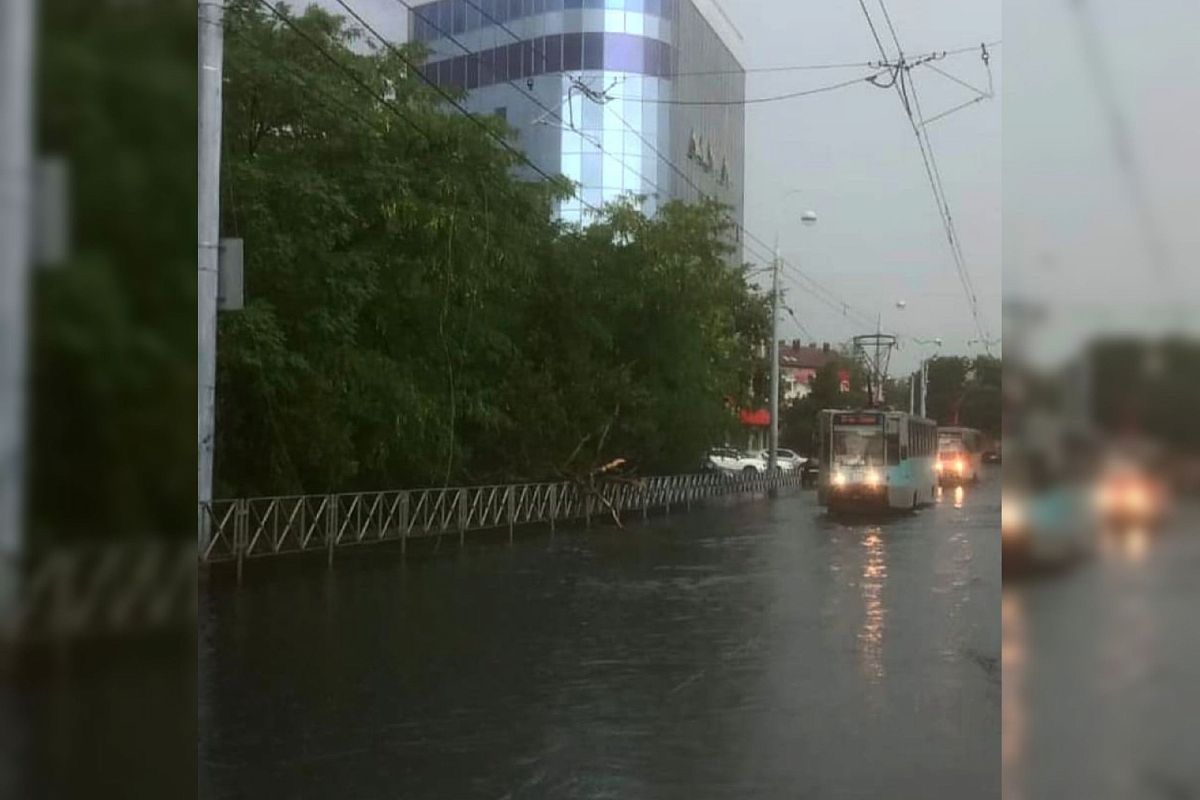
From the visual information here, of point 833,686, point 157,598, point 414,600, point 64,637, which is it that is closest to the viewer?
point 64,637

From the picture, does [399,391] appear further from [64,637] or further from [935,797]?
[64,637]

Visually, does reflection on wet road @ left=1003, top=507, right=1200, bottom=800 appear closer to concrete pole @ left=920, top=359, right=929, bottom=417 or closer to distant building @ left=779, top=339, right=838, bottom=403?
concrete pole @ left=920, top=359, right=929, bottom=417

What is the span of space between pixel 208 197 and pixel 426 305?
2280 mm

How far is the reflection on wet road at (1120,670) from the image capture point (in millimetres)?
1891

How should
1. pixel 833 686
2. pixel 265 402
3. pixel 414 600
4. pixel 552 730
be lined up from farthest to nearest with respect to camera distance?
pixel 414 600, pixel 265 402, pixel 552 730, pixel 833 686

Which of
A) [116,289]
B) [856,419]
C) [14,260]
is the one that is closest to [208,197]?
[116,289]

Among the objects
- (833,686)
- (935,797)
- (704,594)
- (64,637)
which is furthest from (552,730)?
(64,637)

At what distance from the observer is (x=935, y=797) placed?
309cm

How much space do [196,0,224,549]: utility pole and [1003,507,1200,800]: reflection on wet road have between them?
1580 millimetres

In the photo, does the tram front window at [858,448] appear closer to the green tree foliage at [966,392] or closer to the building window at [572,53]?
the green tree foliage at [966,392]

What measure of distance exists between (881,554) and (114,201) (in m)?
2.01

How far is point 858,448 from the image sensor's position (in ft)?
9.36

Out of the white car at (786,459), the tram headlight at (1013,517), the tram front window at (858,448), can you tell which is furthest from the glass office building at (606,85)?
the tram headlight at (1013,517)

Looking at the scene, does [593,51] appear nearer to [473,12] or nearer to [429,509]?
[473,12]
